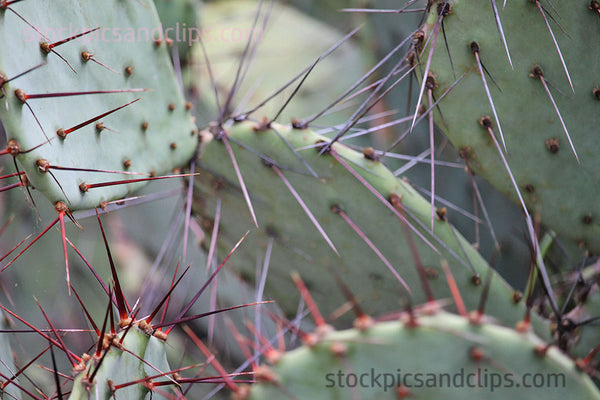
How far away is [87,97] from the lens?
1.02m

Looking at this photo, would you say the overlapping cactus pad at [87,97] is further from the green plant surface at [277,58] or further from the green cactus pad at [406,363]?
the green plant surface at [277,58]

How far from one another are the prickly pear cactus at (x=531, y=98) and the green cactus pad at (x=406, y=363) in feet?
1.50

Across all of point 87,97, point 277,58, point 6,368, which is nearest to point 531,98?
point 87,97

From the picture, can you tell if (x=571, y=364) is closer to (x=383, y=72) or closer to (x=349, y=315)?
(x=349, y=315)

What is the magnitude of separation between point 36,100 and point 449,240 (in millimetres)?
701

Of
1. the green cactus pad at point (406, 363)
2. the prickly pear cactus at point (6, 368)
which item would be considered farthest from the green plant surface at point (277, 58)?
the green cactus pad at point (406, 363)

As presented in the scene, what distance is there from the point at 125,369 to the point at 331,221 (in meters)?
0.46

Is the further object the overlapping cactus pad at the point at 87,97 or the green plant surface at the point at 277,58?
the green plant surface at the point at 277,58

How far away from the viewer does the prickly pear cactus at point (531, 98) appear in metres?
1.00

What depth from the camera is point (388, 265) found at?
1108 mm

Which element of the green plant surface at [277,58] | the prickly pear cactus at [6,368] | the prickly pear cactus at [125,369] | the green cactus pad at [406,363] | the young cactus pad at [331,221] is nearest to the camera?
the green cactus pad at [406,363]

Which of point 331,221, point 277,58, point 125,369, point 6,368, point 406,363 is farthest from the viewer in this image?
point 277,58

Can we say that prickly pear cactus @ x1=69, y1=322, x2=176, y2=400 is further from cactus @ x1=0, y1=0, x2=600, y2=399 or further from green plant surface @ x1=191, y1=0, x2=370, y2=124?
green plant surface @ x1=191, y1=0, x2=370, y2=124

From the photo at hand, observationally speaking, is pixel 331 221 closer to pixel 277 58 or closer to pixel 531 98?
pixel 531 98
